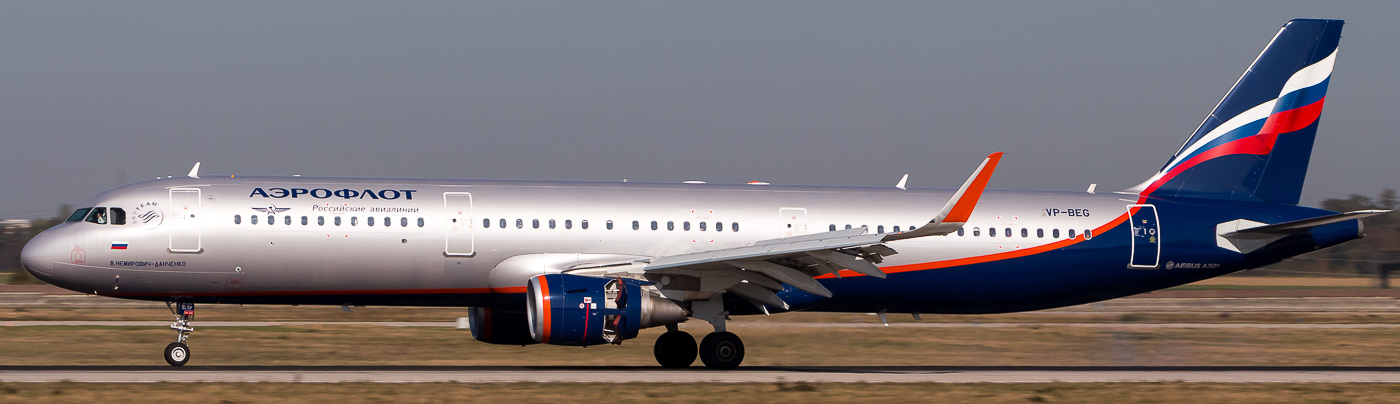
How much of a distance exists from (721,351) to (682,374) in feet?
3.94

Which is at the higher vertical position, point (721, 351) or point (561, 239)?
→ point (561, 239)

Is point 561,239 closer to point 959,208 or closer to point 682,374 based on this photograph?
point 682,374

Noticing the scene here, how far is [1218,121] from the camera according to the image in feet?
87.4

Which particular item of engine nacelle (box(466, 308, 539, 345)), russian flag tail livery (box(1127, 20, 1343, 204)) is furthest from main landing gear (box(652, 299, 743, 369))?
russian flag tail livery (box(1127, 20, 1343, 204))

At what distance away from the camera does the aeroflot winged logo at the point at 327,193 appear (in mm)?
21953

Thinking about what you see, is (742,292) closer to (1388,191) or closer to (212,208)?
(212,208)

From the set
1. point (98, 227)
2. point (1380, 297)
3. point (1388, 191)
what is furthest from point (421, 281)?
point (1388, 191)

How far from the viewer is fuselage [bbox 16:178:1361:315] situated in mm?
21422

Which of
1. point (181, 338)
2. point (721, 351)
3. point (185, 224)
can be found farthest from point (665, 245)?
point (181, 338)

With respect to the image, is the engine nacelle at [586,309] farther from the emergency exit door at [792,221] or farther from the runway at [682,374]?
the emergency exit door at [792,221]

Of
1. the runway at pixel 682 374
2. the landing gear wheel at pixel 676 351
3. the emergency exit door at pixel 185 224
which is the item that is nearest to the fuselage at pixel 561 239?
the emergency exit door at pixel 185 224

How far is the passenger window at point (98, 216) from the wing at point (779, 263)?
22.8ft

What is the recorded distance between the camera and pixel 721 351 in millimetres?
22406

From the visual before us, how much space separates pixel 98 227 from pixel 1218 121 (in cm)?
2071
